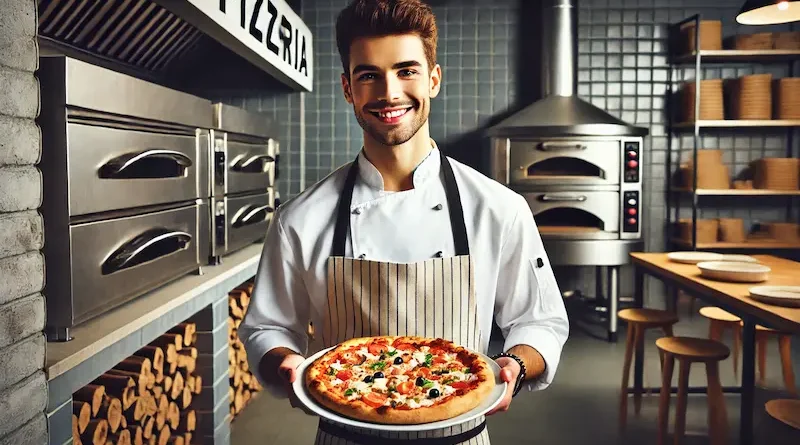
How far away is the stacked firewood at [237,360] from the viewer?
11.6ft

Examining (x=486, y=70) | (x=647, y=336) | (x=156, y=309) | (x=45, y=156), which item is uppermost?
(x=486, y=70)

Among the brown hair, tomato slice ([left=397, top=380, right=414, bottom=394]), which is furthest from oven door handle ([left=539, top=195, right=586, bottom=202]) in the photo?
tomato slice ([left=397, top=380, right=414, bottom=394])

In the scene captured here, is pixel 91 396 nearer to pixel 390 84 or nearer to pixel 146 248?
pixel 146 248

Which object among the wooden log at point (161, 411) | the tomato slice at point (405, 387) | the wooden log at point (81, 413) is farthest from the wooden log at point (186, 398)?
the tomato slice at point (405, 387)

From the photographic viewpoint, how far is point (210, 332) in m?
2.77

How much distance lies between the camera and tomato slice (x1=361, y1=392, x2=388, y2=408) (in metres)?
1.28

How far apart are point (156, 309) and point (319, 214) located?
832 millimetres

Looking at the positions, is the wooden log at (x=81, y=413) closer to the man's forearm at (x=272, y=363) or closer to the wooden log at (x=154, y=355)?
the wooden log at (x=154, y=355)

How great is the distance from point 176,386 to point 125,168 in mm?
977

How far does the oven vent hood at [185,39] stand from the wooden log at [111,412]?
1.29 metres

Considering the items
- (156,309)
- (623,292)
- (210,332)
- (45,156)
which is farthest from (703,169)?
(45,156)

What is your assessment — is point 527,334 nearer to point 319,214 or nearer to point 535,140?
point 319,214

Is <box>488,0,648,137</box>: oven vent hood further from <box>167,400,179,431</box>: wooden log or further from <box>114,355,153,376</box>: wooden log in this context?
<box>114,355,153,376</box>: wooden log

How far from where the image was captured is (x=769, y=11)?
3777 mm
